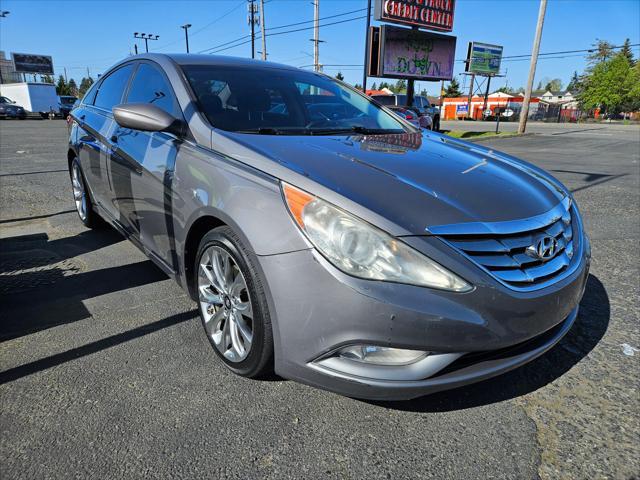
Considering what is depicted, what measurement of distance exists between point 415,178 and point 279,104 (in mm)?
1299

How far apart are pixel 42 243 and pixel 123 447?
3193mm

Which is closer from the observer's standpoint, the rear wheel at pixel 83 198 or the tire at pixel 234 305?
the tire at pixel 234 305

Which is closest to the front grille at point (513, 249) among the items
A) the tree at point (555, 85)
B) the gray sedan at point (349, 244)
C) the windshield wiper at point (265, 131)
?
the gray sedan at point (349, 244)

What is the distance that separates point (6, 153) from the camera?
36.7 ft

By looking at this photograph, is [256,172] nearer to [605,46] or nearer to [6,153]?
[6,153]

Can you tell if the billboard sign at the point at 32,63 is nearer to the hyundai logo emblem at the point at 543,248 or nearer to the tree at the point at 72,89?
the tree at the point at 72,89

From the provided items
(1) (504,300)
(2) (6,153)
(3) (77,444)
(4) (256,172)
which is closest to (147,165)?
(4) (256,172)

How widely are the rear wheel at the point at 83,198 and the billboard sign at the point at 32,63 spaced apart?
2815 inches

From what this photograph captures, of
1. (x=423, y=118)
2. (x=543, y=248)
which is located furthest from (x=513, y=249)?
(x=423, y=118)

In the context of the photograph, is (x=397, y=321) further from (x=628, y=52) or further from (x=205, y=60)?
(x=628, y=52)

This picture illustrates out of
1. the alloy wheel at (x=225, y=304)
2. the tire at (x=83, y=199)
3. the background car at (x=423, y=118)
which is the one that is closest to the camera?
the alloy wheel at (x=225, y=304)

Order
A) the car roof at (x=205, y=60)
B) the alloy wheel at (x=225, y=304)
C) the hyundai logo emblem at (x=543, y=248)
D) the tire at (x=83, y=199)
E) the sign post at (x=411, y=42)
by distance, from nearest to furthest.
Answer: the hyundai logo emblem at (x=543, y=248) < the alloy wheel at (x=225, y=304) < the car roof at (x=205, y=60) < the tire at (x=83, y=199) < the sign post at (x=411, y=42)

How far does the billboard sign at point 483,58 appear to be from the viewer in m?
25.8

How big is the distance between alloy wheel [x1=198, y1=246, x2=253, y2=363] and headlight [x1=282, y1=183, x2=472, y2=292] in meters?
0.49
